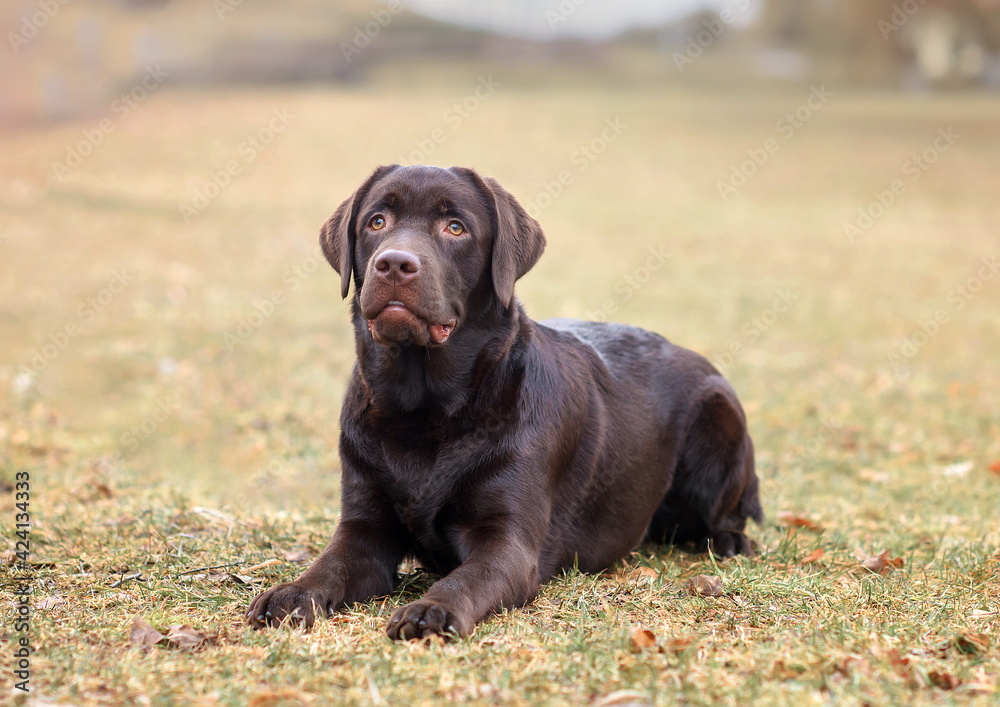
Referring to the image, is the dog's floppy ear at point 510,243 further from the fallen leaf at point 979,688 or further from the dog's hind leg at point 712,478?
the fallen leaf at point 979,688

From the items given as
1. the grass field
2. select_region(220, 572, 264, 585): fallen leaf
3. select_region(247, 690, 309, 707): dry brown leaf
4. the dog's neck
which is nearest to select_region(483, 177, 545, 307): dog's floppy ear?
the dog's neck

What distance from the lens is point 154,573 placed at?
157 inches

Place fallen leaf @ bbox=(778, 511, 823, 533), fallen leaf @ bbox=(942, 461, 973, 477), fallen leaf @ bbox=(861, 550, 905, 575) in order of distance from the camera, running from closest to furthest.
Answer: fallen leaf @ bbox=(861, 550, 905, 575) → fallen leaf @ bbox=(778, 511, 823, 533) → fallen leaf @ bbox=(942, 461, 973, 477)

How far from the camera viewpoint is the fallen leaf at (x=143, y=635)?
3.17m

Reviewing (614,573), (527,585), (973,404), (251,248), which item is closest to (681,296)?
(973,404)

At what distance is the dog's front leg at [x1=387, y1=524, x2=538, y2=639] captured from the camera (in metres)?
3.19

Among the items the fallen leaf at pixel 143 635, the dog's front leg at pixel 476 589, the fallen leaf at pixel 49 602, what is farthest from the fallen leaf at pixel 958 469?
the fallen leaf at pixel 49 602

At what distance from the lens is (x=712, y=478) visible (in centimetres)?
497

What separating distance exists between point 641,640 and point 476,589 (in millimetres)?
620

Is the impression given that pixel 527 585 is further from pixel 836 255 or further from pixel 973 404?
pixel 836 255

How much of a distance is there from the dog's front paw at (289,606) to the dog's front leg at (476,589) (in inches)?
14.0

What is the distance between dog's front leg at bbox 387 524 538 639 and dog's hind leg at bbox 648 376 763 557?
1419 mm

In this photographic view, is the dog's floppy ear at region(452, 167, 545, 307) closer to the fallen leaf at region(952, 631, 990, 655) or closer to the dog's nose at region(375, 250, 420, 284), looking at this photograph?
the dog's nose at region(375, 250, 420, 284)

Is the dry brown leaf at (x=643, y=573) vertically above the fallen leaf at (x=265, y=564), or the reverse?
the dry brown leaf at (x=643, y=573)
